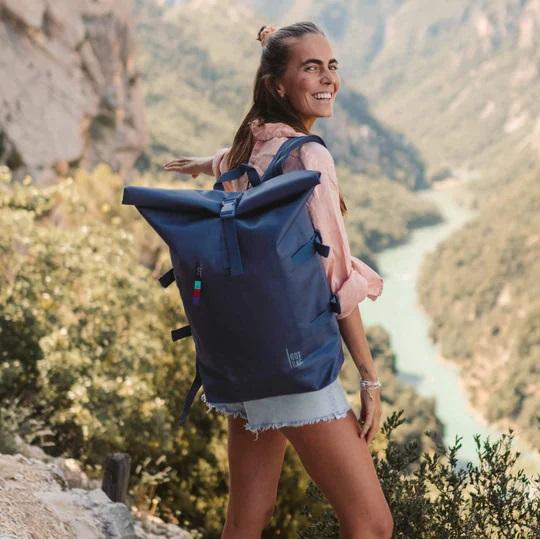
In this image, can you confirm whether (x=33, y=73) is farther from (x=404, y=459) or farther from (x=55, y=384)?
(x=404, y=459)

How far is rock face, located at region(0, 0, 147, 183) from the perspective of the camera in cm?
2514

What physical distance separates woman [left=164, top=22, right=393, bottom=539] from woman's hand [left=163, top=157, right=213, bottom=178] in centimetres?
34

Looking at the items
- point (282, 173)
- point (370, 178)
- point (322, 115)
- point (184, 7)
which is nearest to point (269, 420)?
point (282, 173)

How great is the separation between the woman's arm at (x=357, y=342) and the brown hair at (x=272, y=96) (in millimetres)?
284

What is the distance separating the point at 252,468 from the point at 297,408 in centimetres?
33

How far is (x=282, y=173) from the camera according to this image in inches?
68.5

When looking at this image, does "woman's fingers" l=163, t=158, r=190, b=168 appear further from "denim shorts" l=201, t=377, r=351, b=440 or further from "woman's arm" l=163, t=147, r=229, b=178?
"denim shorts" l=201, t=377, r=351, b=440

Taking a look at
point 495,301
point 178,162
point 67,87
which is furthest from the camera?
point 495,301

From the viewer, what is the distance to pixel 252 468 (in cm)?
196

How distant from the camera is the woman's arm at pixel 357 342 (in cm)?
178

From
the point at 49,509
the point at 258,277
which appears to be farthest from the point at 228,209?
the point at 49,509

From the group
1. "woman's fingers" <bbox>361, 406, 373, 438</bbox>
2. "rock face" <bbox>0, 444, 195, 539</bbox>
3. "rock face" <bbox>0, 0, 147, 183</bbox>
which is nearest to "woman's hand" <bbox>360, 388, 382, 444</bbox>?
"woman's fingers" <bbox>361, 406, 373, 438</bbox>

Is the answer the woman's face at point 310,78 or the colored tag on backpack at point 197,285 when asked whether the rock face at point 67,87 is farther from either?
the colored tag on backpack at point 197,285

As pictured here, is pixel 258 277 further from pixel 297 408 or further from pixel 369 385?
pixel 369 385
